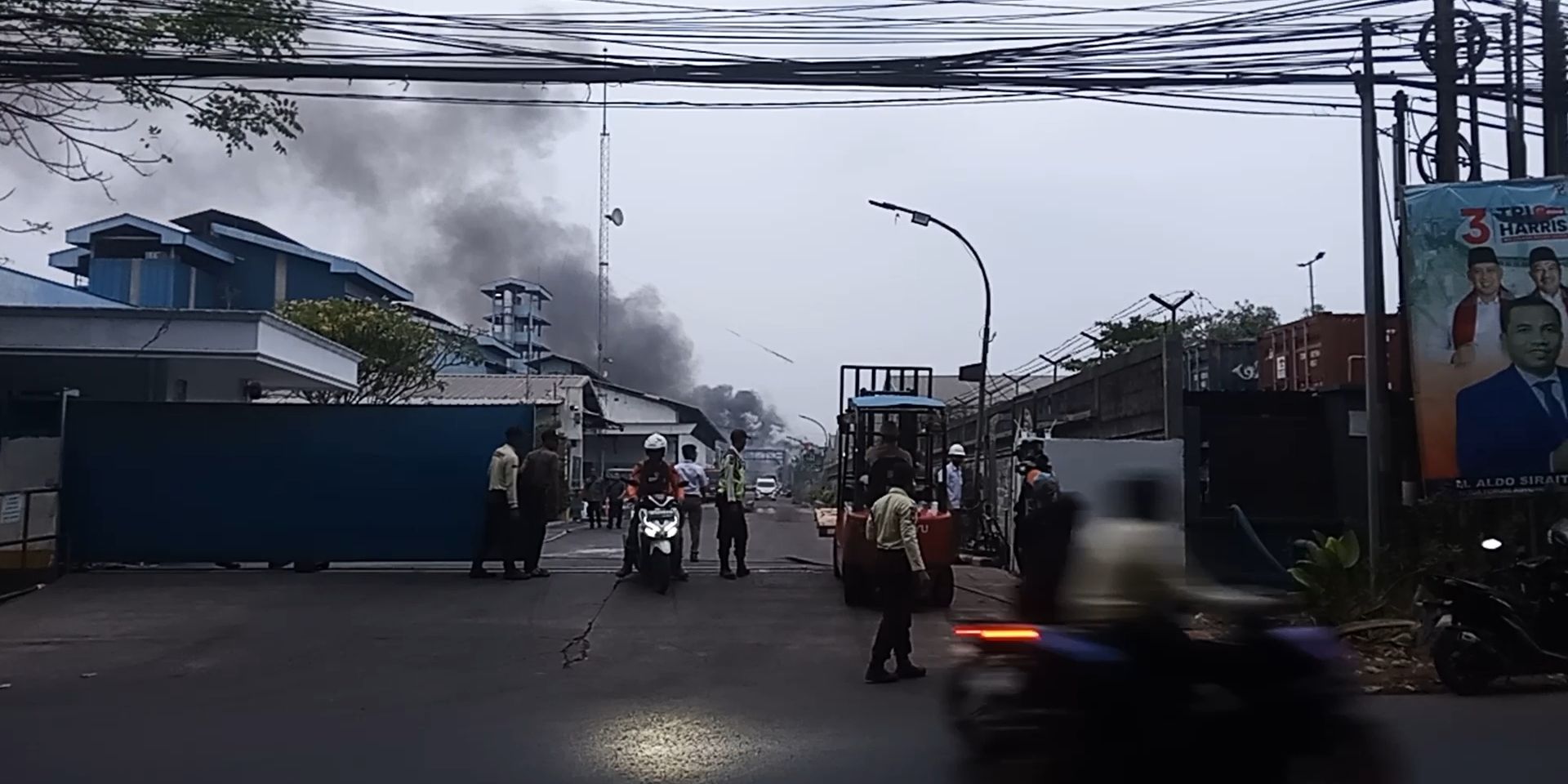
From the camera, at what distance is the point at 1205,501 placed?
58.2ft

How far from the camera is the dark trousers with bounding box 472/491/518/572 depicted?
15.8 metres

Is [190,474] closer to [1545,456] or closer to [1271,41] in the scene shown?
[1271,41]

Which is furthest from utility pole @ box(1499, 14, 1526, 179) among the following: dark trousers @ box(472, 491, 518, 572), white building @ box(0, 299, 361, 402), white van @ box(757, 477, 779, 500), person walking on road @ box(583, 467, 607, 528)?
white van @ box(757, 477, 779, 500)

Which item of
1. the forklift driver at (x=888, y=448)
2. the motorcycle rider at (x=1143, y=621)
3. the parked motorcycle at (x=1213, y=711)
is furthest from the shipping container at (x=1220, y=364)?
the motorcycle rider at (x=1143, y=621)

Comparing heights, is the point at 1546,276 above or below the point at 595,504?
above

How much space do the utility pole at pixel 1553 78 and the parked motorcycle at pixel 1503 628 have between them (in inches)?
245

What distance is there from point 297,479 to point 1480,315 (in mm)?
12766

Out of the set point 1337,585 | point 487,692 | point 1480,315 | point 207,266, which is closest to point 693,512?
point 487,692

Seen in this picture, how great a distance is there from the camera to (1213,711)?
6.41 metres

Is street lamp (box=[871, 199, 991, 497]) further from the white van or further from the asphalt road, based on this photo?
the white van

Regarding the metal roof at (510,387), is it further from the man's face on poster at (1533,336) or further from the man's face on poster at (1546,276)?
the man's face on poster at (1546,276)

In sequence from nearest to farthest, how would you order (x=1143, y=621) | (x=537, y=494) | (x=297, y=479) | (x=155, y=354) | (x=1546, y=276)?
(x=1143, y=621), (x=1546, y=276), (x=537, y=494), (x=297, y=479), (x=155, y=354)

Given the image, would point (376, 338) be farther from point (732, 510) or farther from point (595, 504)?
point (732, 510)

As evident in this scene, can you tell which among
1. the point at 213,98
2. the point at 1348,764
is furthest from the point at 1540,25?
the point at 213,98
